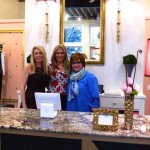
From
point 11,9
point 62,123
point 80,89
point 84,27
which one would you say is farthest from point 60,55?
point 11,9

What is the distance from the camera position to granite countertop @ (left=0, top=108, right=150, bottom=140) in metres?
1.78

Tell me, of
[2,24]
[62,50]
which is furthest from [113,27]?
[2,24]

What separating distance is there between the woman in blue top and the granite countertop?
62 cm

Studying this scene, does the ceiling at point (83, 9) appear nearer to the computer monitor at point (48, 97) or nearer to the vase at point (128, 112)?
the computer monitor at point (48, 97)

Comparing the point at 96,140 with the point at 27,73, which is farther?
the point at 27,73

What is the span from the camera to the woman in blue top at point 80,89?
2.97m

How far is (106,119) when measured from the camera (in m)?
1.86

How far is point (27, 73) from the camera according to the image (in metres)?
3.15

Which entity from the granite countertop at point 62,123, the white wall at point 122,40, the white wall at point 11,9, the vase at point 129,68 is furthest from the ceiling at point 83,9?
the granite countertop at point 62,123

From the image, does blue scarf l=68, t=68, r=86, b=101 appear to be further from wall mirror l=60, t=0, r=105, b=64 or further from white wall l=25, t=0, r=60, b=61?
white wall l=25, t=0, r=60, b=61

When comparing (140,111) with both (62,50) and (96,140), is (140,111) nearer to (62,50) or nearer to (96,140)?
(62,50)

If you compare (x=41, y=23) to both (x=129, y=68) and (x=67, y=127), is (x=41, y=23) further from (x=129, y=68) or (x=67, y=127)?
(x=67, y=127)

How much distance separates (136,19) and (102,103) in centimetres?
147

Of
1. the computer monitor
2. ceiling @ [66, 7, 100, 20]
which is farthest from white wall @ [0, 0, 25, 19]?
the computer monitor
